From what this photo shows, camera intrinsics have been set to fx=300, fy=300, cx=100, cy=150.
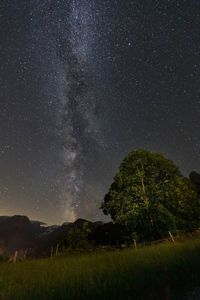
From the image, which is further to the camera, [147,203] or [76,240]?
[147,203]

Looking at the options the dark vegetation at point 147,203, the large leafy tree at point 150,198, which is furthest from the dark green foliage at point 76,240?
the large leafy tree at point 150,198

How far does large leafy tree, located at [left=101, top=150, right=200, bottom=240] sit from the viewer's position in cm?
3008

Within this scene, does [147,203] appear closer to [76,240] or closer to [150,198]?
[150,198]

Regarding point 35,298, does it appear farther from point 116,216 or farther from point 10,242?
point 10,242

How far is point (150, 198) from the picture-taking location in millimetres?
31734

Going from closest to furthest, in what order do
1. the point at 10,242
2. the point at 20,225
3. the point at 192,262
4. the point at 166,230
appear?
the point at 192,262 < the point at 166,230 < the point at 10,242 < the point at 20,225

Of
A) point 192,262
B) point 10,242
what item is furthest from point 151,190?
point 10,242

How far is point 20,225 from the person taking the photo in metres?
136

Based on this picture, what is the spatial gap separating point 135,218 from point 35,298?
23998 mm

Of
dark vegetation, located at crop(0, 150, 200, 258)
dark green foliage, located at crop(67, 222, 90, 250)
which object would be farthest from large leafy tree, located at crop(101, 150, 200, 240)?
dark green foliage, located at crop(67, 222, 90, 250)

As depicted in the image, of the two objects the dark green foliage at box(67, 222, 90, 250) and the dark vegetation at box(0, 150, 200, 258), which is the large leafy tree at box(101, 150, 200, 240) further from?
the dark green foliage at box(67, 222, 90, 250)

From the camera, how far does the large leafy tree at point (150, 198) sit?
30078 millimetres

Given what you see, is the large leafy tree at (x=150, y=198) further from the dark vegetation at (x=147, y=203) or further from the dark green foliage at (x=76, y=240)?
the dark green foliage at (x=76, y=240)

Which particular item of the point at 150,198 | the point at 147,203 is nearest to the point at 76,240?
the point at 147,203
